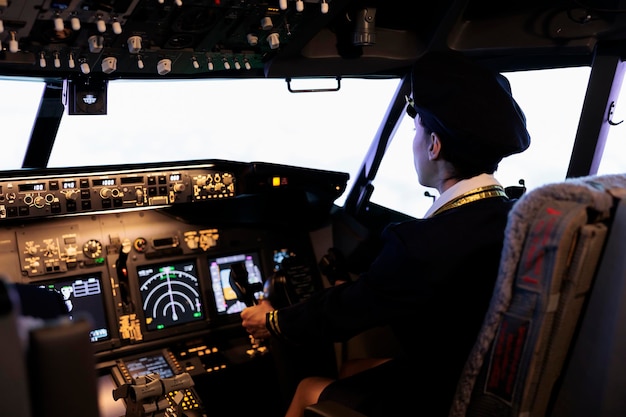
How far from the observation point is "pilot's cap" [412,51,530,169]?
6.07 feet

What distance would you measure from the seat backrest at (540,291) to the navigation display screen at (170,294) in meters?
1.59

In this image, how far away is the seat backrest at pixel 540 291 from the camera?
142cm

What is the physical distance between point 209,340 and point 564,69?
204 centimetres

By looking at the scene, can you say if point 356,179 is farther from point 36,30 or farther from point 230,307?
point 36,30

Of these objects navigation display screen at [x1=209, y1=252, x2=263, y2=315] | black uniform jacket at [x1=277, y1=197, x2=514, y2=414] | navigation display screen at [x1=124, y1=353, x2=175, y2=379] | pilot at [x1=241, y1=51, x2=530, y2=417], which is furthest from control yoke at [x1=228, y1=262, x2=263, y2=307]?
black uniform jacket at [x1=277, y1=197, x2=514, y2=414]

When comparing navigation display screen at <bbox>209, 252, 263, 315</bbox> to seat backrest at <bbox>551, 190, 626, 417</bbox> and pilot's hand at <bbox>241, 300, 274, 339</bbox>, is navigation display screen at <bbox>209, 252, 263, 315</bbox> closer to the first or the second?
pilot's hand at <bbox>241, 300, 274, 339</bbox>

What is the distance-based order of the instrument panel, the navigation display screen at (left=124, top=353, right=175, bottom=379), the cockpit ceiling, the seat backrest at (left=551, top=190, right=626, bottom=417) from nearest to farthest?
1. the seat backrest at (left=551, top=190, right=626, bottom=417)
2. the cockpit ceiling
3. the instrument panel
4. the navigation display screen at (left=124, top=353, right=175, bottom=379)

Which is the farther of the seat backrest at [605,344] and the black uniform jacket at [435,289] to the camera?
the black uniform jacket at [435,289]

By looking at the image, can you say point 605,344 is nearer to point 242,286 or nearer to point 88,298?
point 242,286

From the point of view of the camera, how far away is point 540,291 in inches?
57.0

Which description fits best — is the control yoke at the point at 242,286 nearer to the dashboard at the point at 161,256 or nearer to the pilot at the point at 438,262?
the dashboard at the point at 161,256

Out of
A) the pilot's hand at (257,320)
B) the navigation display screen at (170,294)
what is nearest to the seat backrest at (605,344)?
the pilot's hand at (257,320)

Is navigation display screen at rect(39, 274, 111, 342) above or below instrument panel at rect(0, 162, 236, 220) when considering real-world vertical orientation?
below

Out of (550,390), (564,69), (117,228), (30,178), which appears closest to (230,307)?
(117,228)
